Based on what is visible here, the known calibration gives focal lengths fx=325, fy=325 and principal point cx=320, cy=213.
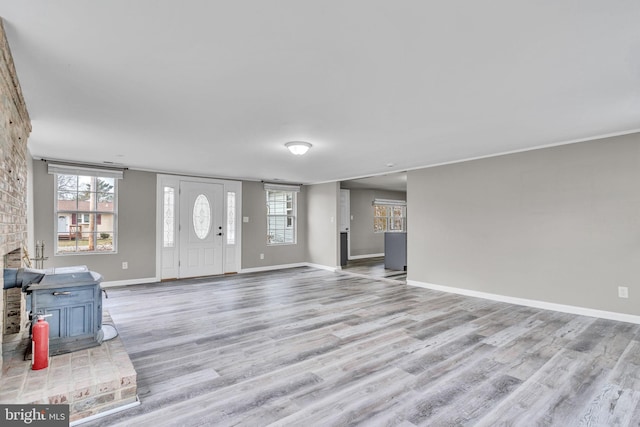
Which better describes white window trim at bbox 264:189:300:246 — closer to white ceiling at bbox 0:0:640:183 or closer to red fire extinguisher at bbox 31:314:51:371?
white ceiling at bbox 0:0:640:183

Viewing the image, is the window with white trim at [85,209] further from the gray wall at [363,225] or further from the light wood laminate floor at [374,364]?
the gray wall at [363,225]

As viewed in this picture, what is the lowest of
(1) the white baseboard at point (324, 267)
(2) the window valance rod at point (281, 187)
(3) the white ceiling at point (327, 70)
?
(1) the white baseboard at point (324, 267)

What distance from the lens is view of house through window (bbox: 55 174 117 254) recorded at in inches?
217

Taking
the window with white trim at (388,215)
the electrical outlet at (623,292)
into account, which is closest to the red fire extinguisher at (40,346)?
the electrical outlet at (623,292)

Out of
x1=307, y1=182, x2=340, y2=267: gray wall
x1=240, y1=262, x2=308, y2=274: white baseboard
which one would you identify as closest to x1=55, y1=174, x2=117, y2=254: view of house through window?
x1=240, y1=262, x2=308, y2=274: white baseboard

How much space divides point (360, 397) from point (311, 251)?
6.26m

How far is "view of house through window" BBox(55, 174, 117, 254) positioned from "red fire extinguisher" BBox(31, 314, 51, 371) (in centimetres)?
408

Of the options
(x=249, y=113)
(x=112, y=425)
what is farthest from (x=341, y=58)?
(x=112, y=425)

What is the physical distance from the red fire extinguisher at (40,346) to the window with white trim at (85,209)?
4.08 m

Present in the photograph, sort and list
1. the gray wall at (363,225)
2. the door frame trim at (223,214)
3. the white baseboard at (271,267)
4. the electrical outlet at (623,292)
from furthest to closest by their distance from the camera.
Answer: the gray wall at (363,225)
the white baseboard at (271,267)
the door frame trim at (223,214)
the electrical outlet at (623,292)

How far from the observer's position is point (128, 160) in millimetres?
5387

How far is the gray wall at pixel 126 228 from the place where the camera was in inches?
210

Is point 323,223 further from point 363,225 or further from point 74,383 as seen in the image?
point 74,383

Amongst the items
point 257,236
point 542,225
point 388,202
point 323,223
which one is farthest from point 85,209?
point 388,202
